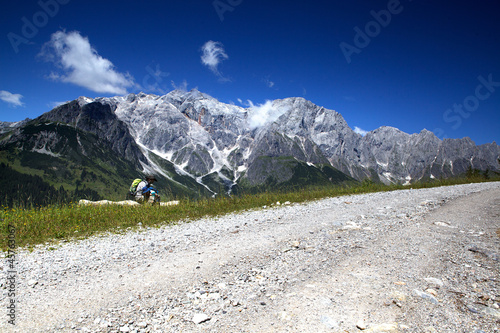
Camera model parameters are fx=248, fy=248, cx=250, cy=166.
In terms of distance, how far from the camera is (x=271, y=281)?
5.23 m

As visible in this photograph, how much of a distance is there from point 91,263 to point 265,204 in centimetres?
1022

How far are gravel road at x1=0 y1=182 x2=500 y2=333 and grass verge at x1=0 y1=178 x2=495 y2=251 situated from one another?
132 centimetres

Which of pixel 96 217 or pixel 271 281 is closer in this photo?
pixel 271 281

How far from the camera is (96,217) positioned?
10.8 metres

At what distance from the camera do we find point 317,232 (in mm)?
8500

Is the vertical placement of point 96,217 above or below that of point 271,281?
above

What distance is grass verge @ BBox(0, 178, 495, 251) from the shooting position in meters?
8.56

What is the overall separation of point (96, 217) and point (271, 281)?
9.07 metres

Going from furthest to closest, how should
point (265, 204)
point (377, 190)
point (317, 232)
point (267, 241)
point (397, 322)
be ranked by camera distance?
point (377, 190), point (265, 204), point (317, 232), point (267, 241), point (397, 322)

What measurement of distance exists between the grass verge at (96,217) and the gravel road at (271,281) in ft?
4.32

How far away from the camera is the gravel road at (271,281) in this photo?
3.94m

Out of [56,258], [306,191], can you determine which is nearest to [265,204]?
[306,191]

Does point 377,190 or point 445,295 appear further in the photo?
point 377,190

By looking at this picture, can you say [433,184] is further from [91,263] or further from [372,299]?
[91,263]
